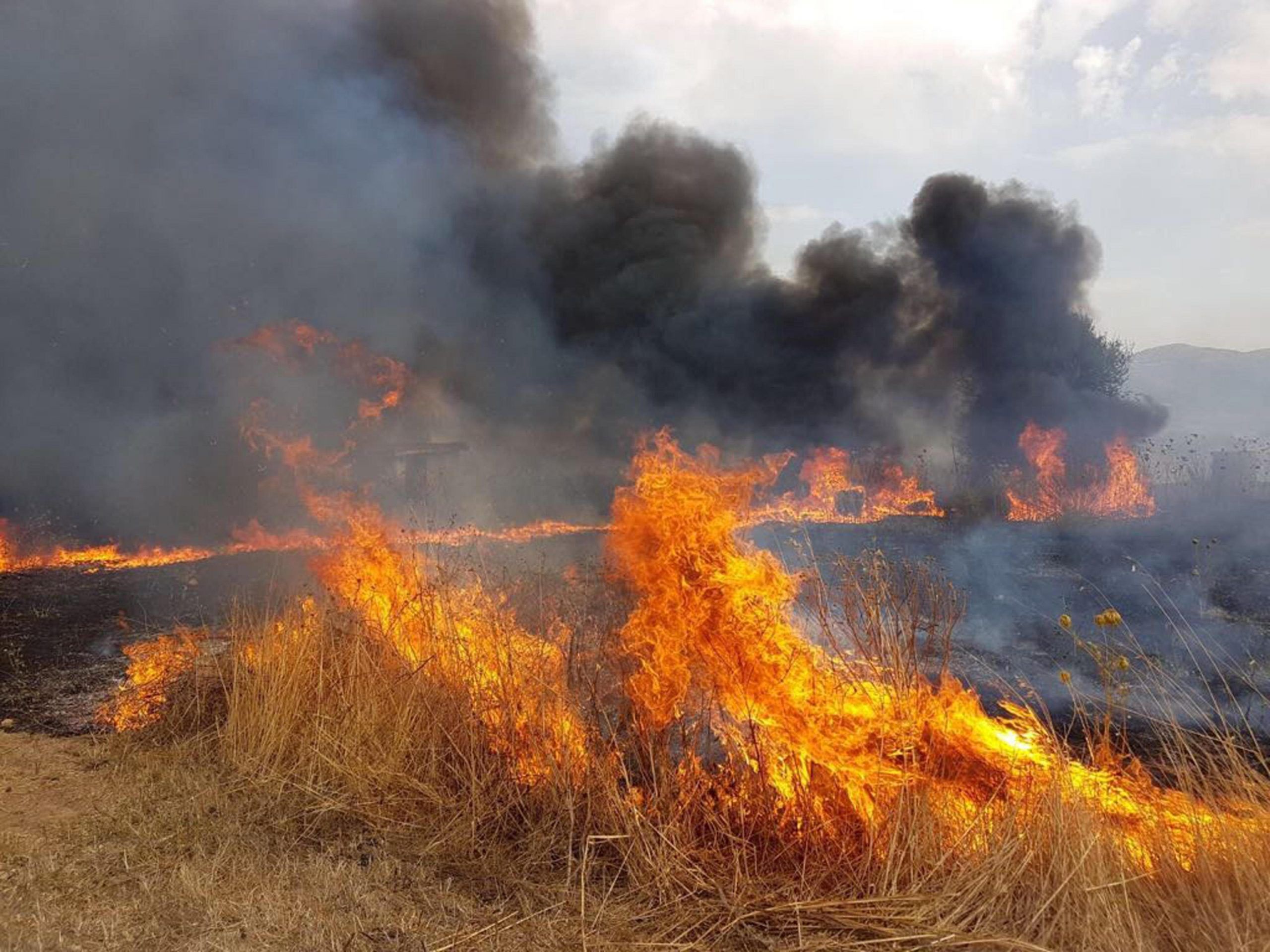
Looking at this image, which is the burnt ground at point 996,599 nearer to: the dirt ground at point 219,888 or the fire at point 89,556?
the fire at point 89,556

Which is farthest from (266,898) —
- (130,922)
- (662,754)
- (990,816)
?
(990,816)

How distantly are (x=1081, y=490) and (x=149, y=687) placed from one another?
18473mm

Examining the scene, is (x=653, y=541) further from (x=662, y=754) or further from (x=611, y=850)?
(x=611, y=850)

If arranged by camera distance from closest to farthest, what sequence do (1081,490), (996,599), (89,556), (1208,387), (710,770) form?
(710,770), (996,599), (89,556), (1081,490), (1208,387)

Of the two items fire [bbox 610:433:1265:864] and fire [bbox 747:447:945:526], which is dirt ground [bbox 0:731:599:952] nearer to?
fire [bbox 610:433:1265:864]

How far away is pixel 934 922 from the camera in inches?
122

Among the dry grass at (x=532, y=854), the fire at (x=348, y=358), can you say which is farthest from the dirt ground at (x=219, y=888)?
the fire at (x=348, y=358)

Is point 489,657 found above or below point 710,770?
above

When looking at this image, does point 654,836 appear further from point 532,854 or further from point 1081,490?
point 1081,490

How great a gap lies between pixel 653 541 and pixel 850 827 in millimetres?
2013

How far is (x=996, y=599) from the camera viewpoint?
35.3 ft

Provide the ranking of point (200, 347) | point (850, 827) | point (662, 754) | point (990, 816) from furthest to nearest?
point (200, 347), point (662, 754), point (850, 827), point (990, 816)

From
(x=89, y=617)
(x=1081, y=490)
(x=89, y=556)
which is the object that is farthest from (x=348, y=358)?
(x=1081, y=490)

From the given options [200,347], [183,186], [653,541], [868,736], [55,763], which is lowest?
[55,763]
